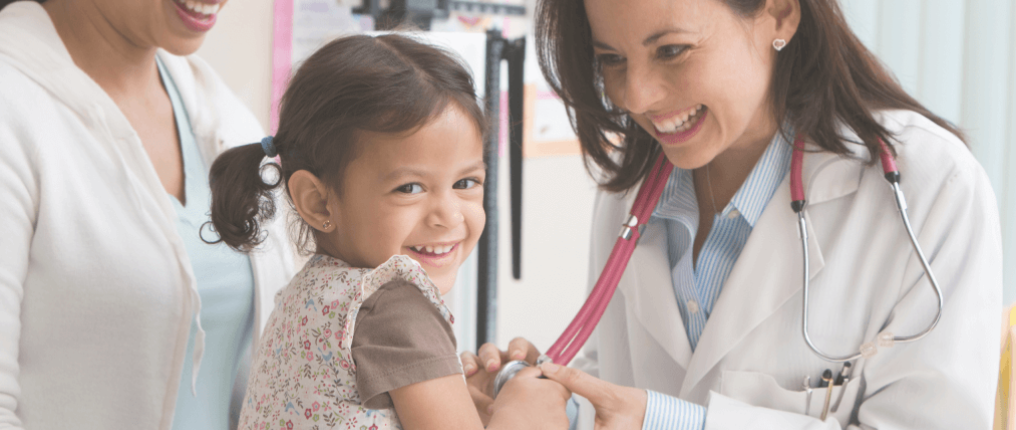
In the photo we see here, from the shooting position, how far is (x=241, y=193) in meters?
0.99

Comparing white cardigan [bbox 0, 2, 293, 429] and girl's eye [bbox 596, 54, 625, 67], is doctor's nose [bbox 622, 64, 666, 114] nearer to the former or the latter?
girl's eye [bbox 596, 54, 625, 67]

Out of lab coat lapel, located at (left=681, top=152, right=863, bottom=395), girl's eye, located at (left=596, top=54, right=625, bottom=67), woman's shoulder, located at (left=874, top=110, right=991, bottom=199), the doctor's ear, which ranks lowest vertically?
lab coat lapel, located at (left=681, top=152, right=863, bottom=395)

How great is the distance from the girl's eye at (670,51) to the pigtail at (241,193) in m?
0.59

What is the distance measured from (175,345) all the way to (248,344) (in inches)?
7.3

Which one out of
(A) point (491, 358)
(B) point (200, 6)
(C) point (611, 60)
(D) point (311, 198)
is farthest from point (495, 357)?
(B) point (200, 6)

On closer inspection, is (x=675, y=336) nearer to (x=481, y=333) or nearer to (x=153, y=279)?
(x=481, y=333)

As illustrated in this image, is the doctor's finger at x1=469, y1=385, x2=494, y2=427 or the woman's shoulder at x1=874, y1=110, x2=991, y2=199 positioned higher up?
the woman's shoulder at x1=874, y1=110, x2=991, y2=199

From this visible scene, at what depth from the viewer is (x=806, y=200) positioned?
1.15 m

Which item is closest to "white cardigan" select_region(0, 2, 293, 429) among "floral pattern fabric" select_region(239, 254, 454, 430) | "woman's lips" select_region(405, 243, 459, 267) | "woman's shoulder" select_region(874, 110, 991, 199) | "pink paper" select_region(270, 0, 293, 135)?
"floral pattern fabric" select_region(239, 254, 454, 430)

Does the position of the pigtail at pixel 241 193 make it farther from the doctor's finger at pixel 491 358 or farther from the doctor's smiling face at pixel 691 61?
the doctor's smiling face at pixel 691 61

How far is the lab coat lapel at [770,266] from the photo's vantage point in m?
1.14

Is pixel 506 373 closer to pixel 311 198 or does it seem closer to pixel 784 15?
pixel 311 198

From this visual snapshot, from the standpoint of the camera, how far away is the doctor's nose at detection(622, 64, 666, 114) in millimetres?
1114

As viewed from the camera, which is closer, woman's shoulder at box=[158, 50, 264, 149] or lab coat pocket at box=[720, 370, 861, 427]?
lab coat pocket at box=[720, 370, 861, 427]
